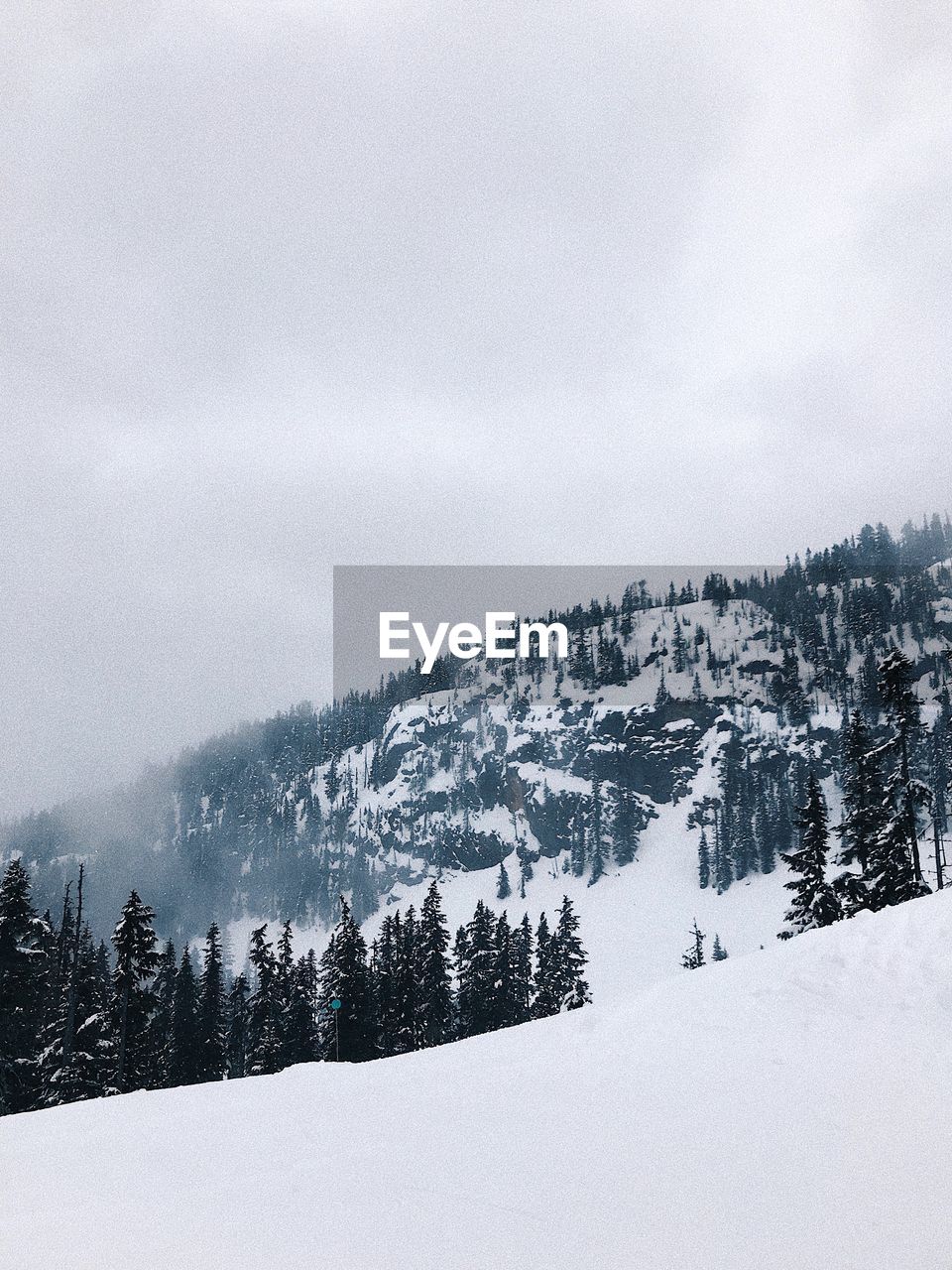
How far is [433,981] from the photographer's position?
5266cm

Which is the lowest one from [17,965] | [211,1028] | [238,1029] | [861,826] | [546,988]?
[238,1029]

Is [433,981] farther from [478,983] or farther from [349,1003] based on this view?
[349,1003]

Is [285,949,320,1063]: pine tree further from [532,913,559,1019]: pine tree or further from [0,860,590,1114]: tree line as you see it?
[532,913,559,1019]: pine tree

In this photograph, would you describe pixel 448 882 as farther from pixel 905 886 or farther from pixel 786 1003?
pixel 786 1003

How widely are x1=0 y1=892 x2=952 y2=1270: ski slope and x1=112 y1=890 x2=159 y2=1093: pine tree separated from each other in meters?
24.8

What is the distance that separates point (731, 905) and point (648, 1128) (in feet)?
465

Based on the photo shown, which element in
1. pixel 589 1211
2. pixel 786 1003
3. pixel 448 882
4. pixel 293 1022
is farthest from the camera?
pixel 448 882

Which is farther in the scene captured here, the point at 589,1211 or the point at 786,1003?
the point at 786,1003

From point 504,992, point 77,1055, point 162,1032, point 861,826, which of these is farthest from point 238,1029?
point 861,826

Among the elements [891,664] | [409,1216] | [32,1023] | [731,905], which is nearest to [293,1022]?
[32,1023]

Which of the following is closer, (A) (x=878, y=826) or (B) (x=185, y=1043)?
(A) (x=878, y=826)

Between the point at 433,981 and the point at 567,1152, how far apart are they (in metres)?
46.8

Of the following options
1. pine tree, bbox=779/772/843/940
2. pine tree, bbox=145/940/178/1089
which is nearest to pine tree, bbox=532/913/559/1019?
pine tree, bbox=779/772/843/940

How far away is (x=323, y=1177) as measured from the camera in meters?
8.84
